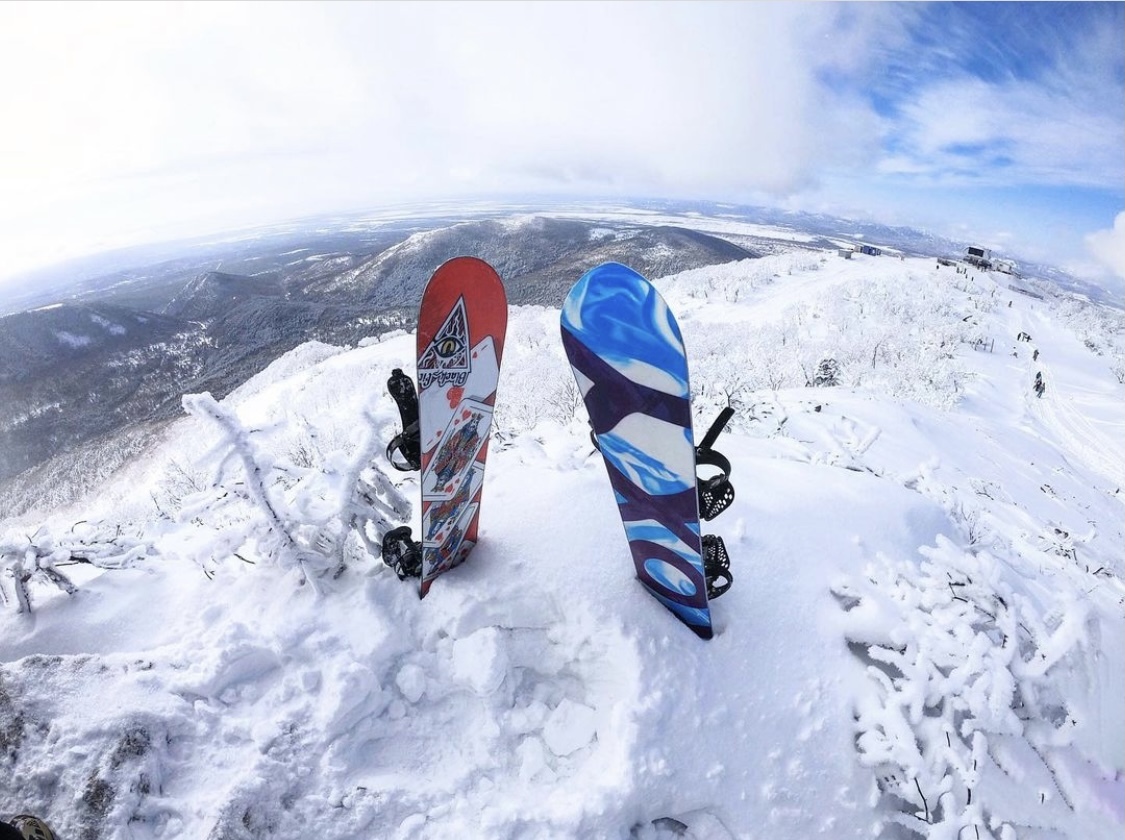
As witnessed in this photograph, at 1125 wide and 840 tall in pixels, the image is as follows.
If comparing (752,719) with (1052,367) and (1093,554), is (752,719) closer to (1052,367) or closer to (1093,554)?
(1093,554)

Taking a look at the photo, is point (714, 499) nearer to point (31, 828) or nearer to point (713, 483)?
point (713, 483)

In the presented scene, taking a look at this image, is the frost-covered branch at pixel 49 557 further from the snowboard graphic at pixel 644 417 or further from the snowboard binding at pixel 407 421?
the snowboard graphic at pixel 644 417

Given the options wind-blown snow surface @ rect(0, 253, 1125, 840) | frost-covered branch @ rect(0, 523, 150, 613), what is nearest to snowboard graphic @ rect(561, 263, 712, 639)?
wind-blown snow surface @ rect(0, 253, 1125, 840)

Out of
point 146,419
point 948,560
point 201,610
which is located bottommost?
point 146,419

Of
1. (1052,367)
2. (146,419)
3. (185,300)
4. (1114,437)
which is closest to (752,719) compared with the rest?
(1114,437)

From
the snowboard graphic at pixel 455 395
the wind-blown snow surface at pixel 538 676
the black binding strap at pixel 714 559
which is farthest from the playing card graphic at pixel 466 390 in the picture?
the black binding strap at pixel 714 559

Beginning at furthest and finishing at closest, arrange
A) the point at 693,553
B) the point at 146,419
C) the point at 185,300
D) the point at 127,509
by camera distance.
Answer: the point at 185,300 < the point at 146,419 < the point at 127,509 < the point at 693,553
